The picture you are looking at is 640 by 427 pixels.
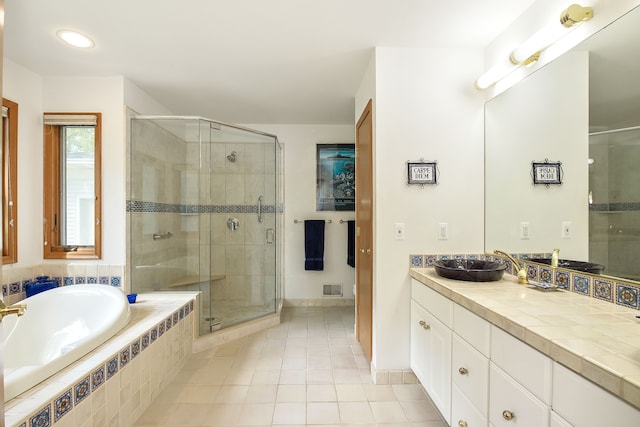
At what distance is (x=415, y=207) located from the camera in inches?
79.7

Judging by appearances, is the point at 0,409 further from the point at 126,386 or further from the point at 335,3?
the point at 335,3

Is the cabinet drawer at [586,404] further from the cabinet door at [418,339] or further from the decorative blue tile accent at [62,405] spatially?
the decorative blue tile accent at [62,405]

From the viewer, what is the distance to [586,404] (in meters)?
0.79

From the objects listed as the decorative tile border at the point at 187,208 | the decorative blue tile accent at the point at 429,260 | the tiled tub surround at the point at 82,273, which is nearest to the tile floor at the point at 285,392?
the decorative blue tile accent at the point at 429,260

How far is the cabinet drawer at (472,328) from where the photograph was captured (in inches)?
47.7

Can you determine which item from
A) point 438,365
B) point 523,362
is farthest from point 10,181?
point 523,362

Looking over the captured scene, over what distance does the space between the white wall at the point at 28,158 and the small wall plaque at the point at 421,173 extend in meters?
2.93

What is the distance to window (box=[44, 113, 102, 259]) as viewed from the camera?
2451 millimetres

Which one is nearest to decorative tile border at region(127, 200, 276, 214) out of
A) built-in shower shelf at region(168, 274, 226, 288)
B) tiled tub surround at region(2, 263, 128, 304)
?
tiled tub surround at region(2, 263, 128, 304)

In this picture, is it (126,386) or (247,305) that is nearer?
(126,386)

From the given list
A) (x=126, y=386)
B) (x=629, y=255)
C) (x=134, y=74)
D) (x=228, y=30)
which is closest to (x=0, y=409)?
(x=126, y=386)

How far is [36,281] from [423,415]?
9.76ft

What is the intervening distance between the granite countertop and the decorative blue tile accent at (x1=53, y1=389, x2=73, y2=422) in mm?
1751

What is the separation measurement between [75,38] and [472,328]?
2.88m
